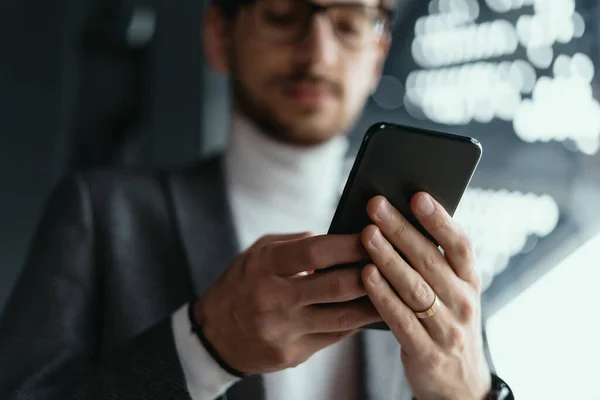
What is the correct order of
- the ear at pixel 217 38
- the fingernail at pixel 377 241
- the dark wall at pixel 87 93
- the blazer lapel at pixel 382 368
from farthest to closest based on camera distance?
the dark wall at pixel 87 93 → the ear at pixel 217 38 → the blazer lapel at pixel 382 368 → the fingernail at pixel 377 241

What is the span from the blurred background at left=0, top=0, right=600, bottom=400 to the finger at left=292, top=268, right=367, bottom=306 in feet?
1.06

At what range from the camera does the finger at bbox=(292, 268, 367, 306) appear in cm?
46

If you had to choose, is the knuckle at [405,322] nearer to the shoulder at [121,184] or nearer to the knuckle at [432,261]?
the knuckle at [432,261]

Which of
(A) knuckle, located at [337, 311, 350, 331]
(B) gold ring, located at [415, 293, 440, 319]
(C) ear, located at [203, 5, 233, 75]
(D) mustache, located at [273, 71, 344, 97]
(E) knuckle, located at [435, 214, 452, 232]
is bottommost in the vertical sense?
(A) knuckle, located at [337, 311, 350, 331]

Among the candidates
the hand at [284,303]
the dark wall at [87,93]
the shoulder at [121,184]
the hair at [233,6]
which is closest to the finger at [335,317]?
the hand at [284,303]

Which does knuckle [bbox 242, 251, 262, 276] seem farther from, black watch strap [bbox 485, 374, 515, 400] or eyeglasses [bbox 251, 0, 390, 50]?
eyeglasses [bbox 251, 0, 390, 50]

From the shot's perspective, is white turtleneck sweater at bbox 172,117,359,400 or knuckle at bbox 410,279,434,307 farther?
white turtleneck sweater at bbox 172,117,359,400

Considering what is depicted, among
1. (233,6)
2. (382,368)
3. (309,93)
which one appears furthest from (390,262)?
(233,6)

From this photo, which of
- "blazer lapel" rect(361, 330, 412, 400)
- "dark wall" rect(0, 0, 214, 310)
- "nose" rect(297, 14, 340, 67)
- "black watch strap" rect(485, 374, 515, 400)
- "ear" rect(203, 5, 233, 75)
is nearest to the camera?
"black watch strap" rect(485, 374, 515, 400)

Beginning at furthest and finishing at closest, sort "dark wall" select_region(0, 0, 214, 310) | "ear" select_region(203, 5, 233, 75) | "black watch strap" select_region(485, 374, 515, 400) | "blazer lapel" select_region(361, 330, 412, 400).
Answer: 1. "dark wall" select_region(0, 0, 214, 310)
2. "ear" select_region(203, 5, 233, 75)
3. "blazer lapel" select_region(361, 330, 412, 400)
4. "black watch strap" select_region(485, 374, 515, 400)

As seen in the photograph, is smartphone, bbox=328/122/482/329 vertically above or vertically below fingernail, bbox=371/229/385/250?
above

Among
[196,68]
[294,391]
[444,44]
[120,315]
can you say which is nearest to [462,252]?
[294,391]

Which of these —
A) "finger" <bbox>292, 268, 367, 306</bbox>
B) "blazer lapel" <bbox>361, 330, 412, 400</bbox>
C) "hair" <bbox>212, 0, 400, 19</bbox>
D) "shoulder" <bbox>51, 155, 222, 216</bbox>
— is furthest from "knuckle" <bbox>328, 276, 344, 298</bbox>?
"hair" <bbox>212, 0, 400, 19</bbox>

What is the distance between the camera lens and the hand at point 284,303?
0.46m
